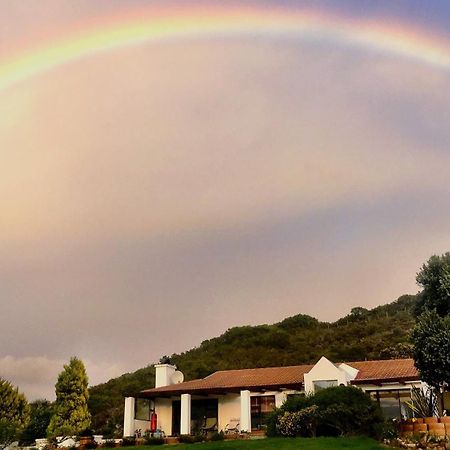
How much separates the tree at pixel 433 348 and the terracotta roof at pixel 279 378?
322 inches

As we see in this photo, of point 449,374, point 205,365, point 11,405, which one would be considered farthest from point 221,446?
point 205,365

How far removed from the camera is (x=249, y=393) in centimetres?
3497

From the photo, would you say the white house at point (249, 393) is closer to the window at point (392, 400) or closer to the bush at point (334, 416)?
the window at point (392, 400)

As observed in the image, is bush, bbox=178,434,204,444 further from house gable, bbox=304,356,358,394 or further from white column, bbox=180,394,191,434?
house gable, bbox=304,356,358,394

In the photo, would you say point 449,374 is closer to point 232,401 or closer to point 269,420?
point 269,420

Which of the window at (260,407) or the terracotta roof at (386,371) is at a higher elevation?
the terracotta roof at (386,371)

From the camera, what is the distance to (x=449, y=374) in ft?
75.6

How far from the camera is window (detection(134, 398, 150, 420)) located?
3813cm

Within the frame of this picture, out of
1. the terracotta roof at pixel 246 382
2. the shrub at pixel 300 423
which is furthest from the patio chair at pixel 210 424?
the shrub at pixel 300 423

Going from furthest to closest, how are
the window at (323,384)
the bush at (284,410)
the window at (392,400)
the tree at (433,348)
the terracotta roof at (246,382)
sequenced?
the terracotta roof at (246,382) < the window at (323,384) < the window at (392,400) < the bush at (284,410) < the tree at (433,348)

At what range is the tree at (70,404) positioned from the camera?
118 ft

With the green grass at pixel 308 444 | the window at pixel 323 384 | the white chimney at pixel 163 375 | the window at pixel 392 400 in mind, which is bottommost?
the green grass at pixel 308 444

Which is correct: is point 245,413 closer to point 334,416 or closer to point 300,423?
point 300,423

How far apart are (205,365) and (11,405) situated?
27.3 metres
